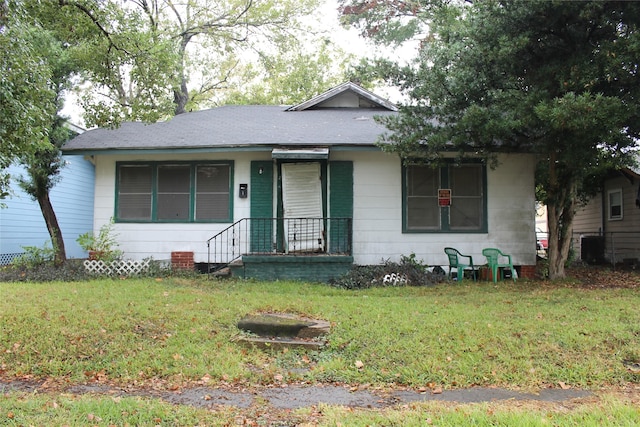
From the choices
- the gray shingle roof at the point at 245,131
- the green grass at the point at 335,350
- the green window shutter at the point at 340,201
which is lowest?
the green grass at the point at 335,350

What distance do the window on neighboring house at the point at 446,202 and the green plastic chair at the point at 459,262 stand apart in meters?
0.56

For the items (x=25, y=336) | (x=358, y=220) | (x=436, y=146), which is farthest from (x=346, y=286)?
(x=25, y=336)

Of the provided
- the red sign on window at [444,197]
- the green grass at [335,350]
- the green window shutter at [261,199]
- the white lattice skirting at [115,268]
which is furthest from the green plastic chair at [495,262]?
the white lattice skirting at [115,268]

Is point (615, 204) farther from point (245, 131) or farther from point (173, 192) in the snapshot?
point (173, 192)

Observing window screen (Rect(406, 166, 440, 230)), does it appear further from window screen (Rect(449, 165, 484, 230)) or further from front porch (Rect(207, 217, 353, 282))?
front porch (Rect(207, 217, 353, 282))

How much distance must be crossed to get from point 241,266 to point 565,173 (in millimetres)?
6785

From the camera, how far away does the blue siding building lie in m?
13.7

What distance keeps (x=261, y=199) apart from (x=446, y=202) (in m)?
4.08

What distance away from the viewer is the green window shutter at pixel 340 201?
10.2m

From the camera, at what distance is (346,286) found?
9.32 m

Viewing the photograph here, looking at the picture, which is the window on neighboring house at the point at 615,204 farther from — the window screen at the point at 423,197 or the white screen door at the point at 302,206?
the white screen door at the point at 302,206

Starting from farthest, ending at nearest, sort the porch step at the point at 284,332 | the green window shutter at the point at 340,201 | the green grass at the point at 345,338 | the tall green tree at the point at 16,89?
the green window shutter at the point at 340,201 < the porch step at the point at 284,332 < the tall green tree at the point at 16,89 < the green grass at the point at 345,338

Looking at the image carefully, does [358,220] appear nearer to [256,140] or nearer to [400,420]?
[256,140]

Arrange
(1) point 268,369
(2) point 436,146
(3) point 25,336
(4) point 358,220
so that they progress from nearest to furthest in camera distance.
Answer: (1) point 268,369 → (3) point 25,336 → (2) point 436,146 → (4) point 358,220
